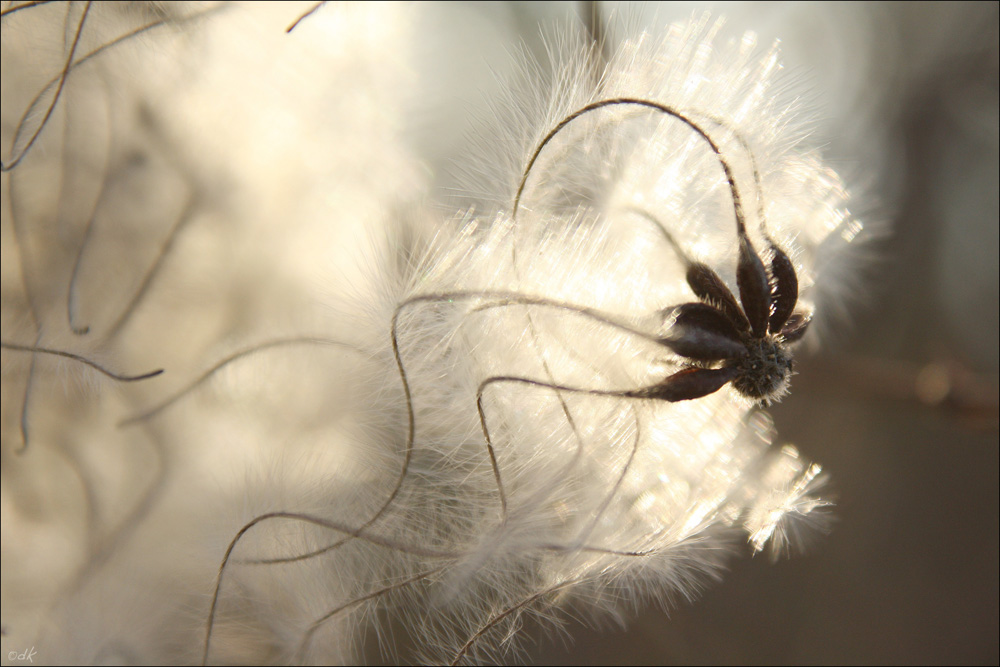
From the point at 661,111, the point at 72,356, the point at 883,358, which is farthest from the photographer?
the point at 883,358

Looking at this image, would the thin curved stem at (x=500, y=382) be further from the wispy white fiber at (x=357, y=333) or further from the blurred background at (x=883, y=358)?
the blurred background at (x=883, y=358)

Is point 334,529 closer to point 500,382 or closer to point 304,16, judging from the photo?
point 500,382

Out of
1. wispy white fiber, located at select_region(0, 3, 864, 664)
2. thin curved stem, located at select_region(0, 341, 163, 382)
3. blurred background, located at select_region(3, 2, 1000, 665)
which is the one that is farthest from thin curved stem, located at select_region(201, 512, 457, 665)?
blurred background, located at select_region(3, 2, 1000, 665)

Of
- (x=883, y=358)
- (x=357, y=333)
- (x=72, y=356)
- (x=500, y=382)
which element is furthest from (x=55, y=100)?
(x=883, y=358)

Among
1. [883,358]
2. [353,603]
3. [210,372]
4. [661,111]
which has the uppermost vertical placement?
[661,111]

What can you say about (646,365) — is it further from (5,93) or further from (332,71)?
(5,93)

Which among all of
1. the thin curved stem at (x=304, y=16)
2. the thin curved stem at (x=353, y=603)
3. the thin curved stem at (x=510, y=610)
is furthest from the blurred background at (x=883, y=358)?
the thin curved stem at (x=510, y=610)

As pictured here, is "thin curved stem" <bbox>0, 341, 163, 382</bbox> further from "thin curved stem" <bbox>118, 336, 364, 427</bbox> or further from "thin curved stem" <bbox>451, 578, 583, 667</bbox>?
"thin curved stem" <bbox>451, 578, 583, 667</bbox>

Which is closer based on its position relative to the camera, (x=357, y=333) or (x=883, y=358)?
(x=357, y=333)

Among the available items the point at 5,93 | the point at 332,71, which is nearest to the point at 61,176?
the point at 5,93
